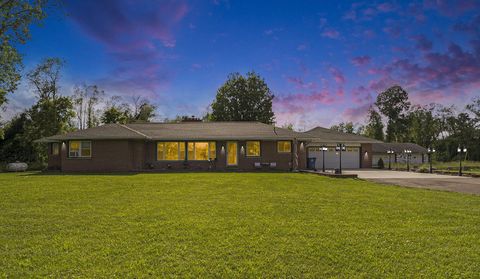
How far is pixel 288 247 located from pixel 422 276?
1992mm

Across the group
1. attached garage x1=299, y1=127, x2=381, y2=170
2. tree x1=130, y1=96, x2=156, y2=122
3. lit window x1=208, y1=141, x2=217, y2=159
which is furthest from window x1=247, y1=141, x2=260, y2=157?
tree x1=130, y1=96, x2=156, y2=122

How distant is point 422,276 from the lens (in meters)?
4.46

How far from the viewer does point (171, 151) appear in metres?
27.5

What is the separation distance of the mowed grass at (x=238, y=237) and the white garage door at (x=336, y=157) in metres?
21.8

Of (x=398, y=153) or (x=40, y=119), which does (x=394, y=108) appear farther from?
(x=40, y=119)

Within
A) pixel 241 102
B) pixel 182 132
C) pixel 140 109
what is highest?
pixel 241 102

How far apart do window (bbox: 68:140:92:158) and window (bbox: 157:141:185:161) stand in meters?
5.24

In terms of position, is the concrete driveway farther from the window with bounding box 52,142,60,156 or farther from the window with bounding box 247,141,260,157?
the window with bounding box 52,142,60,156

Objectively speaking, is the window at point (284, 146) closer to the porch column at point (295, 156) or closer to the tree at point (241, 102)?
the porch column at point (295, 156)

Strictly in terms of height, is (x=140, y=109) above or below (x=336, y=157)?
above

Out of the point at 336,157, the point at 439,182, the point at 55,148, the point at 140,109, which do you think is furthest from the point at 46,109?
the point at 439,182

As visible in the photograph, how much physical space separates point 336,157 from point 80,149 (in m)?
23.2

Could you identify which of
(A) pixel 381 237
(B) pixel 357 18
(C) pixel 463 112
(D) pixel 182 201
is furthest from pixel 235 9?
(C) pixel 463 112

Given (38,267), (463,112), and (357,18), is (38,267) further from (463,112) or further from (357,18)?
(463,112)
